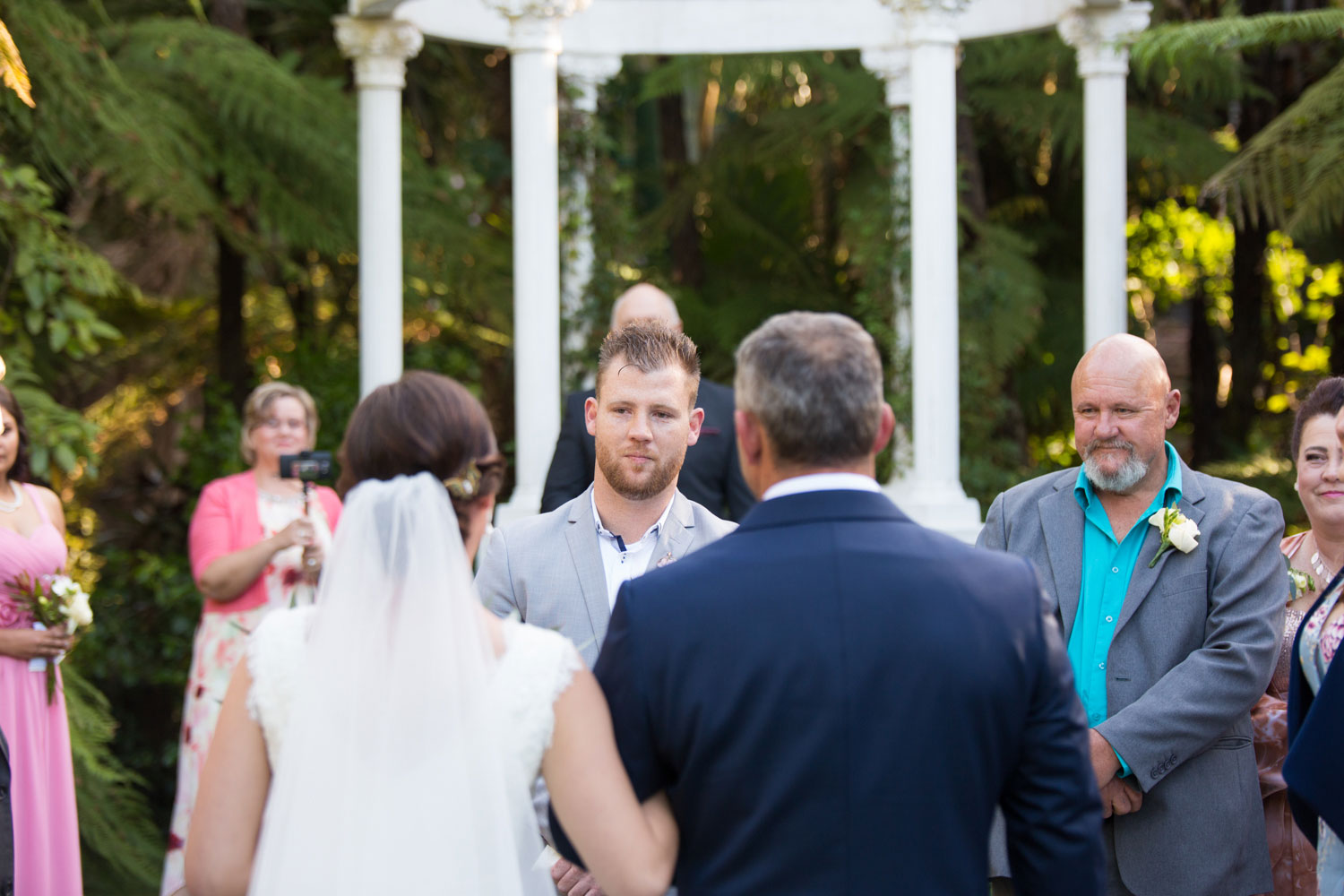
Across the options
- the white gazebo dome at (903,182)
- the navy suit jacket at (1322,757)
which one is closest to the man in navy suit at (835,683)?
the navy suit jacket at (1322,757)

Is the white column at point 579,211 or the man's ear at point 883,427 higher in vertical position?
the white column at point 579,211

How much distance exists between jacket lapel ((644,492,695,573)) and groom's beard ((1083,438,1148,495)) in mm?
1104

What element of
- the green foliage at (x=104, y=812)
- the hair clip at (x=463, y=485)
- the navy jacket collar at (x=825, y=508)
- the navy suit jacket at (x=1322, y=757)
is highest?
the hair clip at (x=463, y=485)

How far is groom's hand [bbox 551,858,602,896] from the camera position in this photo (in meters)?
3.00

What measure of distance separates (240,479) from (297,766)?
Answer: 406 cm

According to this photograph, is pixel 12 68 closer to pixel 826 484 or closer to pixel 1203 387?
pixel 826 484

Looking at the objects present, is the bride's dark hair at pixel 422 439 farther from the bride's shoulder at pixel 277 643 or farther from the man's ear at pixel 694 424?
the man's ear at pixel 694 424

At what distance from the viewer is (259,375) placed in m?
10.3

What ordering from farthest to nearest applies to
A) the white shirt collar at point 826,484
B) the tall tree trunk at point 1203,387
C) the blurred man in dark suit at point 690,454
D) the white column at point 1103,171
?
the tall tree trunk at point 1203,387 < the white column at point 1103,171 < the blurred man in dark suit at point 690,454 < the white shirt collar at point 826,484

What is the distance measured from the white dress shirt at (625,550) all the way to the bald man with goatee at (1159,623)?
105 cm

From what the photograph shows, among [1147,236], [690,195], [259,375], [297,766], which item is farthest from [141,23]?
[1147,236]

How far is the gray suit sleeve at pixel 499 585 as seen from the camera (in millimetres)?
3342

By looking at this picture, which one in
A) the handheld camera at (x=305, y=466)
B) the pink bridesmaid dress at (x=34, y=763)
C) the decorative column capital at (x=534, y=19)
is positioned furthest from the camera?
the decorative column capital at (x=534, y=19)

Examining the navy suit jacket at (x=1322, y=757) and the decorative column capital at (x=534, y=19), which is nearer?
the navy suit jacket at (x=1322, y=757)
